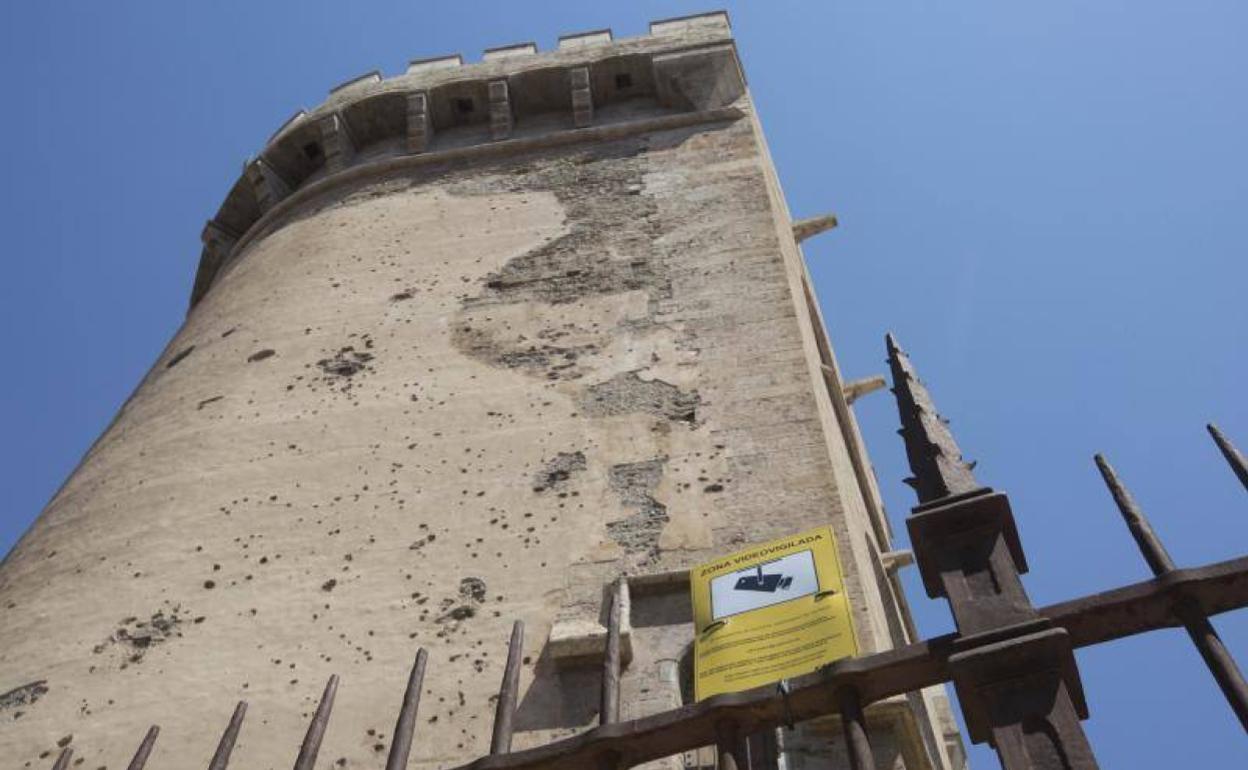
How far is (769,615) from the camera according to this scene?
393cm

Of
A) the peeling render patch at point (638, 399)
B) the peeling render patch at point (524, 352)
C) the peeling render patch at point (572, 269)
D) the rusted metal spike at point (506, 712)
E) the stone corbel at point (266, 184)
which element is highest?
the stone corbel at point (266, 184)

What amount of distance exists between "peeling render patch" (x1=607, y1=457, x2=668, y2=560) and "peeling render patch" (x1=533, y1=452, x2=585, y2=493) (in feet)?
0.67

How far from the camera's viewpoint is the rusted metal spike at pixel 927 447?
2.84 metres

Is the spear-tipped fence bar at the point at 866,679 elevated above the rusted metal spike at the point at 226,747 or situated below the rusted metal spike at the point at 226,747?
below

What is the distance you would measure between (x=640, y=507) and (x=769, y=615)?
1898mm

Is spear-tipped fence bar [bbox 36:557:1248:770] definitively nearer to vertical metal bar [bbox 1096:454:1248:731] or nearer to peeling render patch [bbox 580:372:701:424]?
vertical metal bar [bbox 1096:454:1248:731]

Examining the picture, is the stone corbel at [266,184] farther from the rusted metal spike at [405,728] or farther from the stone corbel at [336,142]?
the rusted metal spike at [405,728]

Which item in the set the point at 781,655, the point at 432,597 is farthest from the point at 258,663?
the point at 781,655

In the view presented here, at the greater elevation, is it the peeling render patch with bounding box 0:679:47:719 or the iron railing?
the peeling render patch with bounding box 0:679:47:719

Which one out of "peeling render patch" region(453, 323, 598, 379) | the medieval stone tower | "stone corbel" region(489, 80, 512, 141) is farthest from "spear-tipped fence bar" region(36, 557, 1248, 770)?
"stone corbel" region(489, 80, 512, 141)

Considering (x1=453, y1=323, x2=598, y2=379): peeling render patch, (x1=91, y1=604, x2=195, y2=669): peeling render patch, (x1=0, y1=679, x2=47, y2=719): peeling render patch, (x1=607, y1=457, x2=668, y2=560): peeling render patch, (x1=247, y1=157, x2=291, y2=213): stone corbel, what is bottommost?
(x1=0, y1=679, x2=47, y2=719): peeling render patch

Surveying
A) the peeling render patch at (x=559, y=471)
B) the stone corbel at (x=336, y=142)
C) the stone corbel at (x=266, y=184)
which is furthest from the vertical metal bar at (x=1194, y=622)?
the stone corbel at (x=266, y=184)

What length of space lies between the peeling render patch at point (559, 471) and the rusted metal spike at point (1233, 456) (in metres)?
3.72

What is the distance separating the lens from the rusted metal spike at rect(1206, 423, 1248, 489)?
8.42ft
